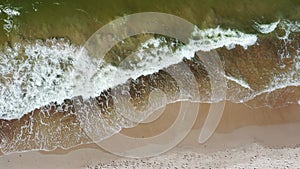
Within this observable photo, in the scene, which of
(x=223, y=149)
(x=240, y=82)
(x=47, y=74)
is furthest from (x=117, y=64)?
(x=223, y=149)

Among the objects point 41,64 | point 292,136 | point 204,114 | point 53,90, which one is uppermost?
point 41,64

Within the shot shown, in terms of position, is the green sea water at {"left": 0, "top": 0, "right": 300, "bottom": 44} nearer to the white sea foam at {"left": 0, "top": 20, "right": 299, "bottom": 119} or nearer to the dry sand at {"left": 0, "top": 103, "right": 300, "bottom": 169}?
the white sea foam at {"left": 0, "top": 20, "right": 299, "bottom": 119}

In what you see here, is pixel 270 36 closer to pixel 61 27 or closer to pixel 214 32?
pixel 214 32

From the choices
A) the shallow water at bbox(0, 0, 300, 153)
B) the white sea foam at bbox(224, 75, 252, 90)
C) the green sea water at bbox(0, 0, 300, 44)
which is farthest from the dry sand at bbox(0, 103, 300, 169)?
the green sea water at bbox(0, 0, 300, 44)

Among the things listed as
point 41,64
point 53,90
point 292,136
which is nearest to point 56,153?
point 53,90

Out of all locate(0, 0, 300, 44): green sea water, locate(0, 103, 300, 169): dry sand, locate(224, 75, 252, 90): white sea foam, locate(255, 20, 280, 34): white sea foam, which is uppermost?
locate(0, 0, 300, 44): green sea water

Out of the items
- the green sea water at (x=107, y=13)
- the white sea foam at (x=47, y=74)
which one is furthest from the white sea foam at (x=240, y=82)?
the green sea water at (x=107, y=13)

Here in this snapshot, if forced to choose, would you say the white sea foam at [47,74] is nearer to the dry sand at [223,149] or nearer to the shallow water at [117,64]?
the shallow water at [117,64]
